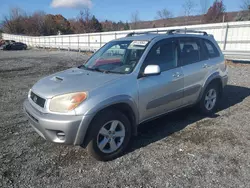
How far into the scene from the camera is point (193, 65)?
13.4 feet

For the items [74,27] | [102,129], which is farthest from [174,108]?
[74,27]

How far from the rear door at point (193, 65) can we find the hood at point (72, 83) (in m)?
1.54

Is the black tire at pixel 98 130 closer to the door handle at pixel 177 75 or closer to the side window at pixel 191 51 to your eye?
the door handle at pixel 177 75

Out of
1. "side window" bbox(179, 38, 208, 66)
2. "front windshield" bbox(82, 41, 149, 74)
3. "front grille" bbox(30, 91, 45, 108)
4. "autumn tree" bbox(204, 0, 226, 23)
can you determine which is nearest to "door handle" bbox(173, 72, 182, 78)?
"side window" bbox(179, 38, 208, 66)

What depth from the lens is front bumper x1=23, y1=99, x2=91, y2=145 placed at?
8.45 feet

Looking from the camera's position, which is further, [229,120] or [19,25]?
[19,25]

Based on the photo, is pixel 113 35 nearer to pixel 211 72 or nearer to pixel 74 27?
pixel 211 72

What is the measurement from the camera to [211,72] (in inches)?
175

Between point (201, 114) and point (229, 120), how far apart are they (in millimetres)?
589

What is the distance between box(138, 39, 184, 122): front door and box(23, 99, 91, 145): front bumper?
1.02 metres

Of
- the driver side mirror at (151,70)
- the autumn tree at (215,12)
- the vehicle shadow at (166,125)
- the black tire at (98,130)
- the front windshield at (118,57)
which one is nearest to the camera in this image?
the black tire at (98,130)

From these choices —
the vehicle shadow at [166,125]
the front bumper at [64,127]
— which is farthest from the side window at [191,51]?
the front bumper at [64,127]

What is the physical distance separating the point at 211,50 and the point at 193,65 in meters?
0.94

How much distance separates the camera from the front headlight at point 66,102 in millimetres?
2641
